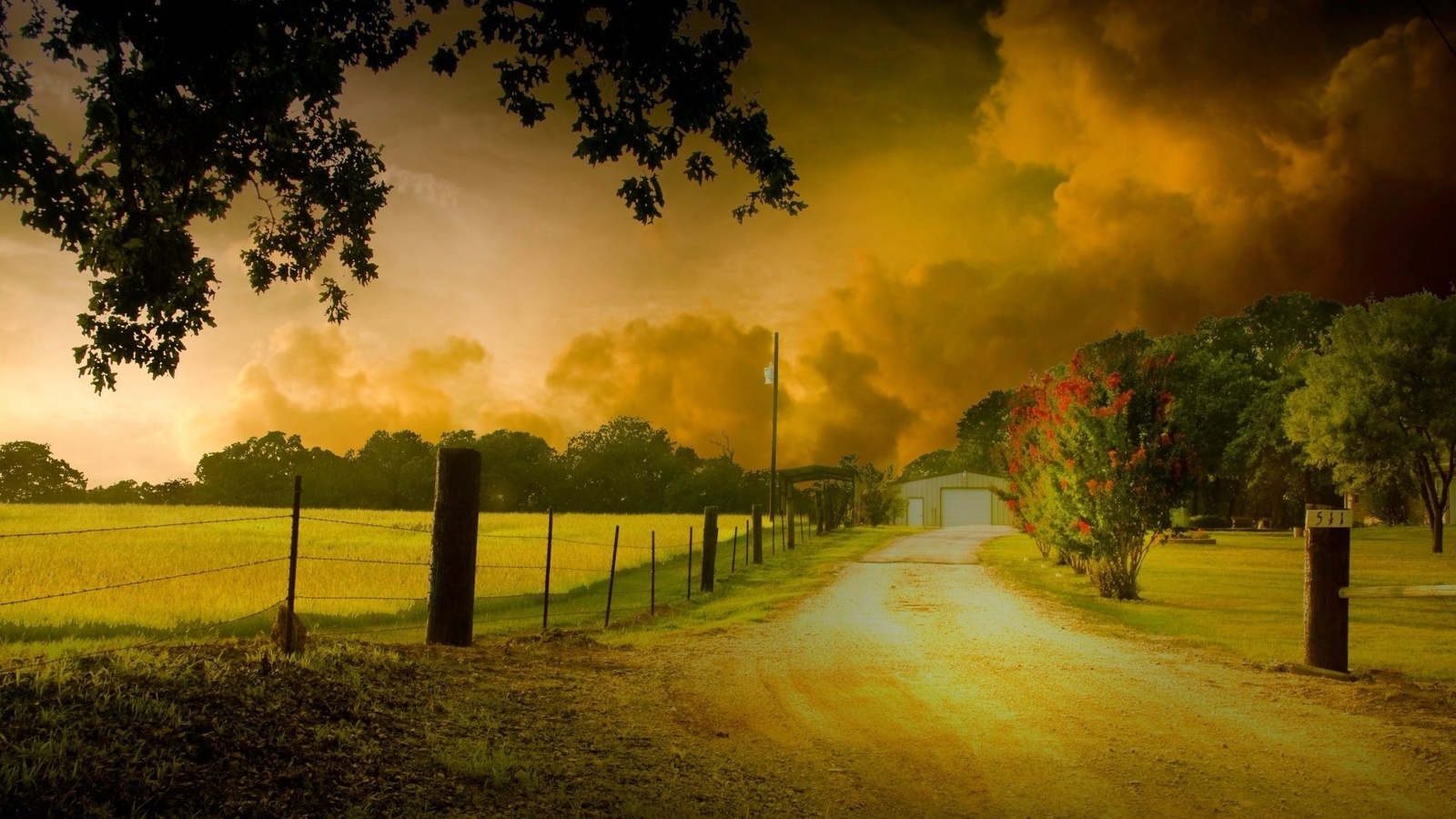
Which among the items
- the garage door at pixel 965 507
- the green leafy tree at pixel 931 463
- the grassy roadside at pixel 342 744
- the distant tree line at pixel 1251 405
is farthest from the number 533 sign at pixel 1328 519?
A: the green leafy tree at pixel 931 463

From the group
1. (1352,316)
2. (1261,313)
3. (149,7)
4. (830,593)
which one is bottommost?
(830,593)

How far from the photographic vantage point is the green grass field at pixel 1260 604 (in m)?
11.4

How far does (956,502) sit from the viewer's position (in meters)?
71.6

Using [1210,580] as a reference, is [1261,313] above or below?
above

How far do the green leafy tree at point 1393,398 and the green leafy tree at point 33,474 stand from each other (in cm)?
7297

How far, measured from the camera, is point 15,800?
167 inches

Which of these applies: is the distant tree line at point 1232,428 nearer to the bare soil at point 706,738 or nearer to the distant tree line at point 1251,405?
the distant tree line at point 1251,405

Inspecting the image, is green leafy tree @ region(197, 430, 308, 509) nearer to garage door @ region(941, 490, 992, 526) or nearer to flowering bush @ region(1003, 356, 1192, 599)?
garage door @ region(941, 490, 992, 526)

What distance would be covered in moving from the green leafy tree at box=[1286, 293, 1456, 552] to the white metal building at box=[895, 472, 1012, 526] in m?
33.0

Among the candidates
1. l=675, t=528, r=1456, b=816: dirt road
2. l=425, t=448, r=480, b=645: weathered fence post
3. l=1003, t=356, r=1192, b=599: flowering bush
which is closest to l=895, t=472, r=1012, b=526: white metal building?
l=1003, t=356, r=1192, b=599: flowering bush

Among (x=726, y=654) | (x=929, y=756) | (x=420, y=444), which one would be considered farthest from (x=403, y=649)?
(x=420, y=444)

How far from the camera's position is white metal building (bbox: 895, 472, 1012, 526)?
Result: 70500mm

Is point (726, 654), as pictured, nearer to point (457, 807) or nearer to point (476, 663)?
point (476, 663)

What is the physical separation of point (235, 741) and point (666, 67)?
582 cm
